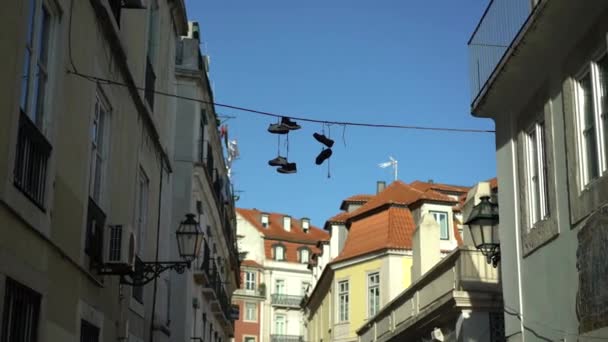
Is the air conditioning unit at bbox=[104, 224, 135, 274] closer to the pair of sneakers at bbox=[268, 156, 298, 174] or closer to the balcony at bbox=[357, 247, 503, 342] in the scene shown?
the pair of sneakers at bbox=[268, 156, 298, 174]

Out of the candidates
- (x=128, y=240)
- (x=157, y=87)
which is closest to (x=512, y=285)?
(x=128, y=240)

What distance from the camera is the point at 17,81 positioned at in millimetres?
8500

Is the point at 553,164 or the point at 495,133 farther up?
the point at 495,133

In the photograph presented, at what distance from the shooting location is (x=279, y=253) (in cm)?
8688

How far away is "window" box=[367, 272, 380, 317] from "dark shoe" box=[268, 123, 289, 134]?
968 inches

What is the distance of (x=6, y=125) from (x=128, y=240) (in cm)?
389

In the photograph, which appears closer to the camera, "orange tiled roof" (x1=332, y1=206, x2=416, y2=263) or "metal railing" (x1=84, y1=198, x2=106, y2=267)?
"metal railing" (x1=84, y1=198, x2=106, y2=267)

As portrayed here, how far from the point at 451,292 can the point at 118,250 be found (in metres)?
9.62

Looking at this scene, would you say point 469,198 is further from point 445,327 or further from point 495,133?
point 495,133

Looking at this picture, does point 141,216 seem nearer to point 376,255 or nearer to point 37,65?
point 37,65

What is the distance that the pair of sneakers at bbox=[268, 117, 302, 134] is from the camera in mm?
14688

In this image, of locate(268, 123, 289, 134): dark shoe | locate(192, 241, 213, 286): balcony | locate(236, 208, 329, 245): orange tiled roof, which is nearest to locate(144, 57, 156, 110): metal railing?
locate(268, 123, 289, 134): dark shoe

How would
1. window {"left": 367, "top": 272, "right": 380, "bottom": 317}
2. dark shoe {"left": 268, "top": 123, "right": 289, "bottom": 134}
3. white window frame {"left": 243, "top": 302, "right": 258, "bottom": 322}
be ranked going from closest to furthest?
1. dark shoe {"left": 268, "top": 123, "right": 289, "bottom": 134}
2. window {"left": 367, "top": 272, "right": 380, "bottom": 317}
3. white window frame {"left": 243, "top": 302, "right": 258, "bottom": 322}

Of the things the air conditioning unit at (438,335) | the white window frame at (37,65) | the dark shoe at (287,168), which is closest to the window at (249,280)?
the air conditioning unit at (438,335)
